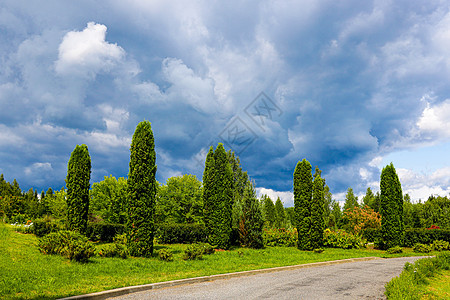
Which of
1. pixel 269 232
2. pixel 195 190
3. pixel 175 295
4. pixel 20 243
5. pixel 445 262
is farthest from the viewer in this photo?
pixel 195 190

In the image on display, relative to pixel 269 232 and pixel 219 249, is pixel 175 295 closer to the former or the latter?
pixel 219 249

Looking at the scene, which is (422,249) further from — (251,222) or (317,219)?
(251,222)

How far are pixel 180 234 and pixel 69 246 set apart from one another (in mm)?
9571

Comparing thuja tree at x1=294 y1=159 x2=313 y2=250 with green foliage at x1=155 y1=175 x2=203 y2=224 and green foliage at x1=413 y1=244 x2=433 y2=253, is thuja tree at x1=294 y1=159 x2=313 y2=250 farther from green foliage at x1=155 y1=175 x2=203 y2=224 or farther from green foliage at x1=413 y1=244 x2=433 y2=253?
green foliage at x1=155 y1=175 x2=203 y2=224

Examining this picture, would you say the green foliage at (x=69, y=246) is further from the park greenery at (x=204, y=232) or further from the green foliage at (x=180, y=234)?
the green foliage at (x=180, y=234)

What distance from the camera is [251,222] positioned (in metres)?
19.1

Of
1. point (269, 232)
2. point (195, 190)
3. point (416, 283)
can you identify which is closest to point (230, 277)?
point (416, 283)

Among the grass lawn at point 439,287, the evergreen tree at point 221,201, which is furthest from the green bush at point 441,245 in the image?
the evergreen tree at point 221,201

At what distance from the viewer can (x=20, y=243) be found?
44.1ft

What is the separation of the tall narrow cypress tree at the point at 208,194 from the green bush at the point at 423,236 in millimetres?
17949

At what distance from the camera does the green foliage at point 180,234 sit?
775 inches

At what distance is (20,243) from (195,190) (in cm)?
2447

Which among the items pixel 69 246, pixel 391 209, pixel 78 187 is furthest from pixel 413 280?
pixel 78 187

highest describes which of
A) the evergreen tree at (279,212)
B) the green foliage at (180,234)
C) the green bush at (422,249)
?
the evergreen tree at (279,212)
